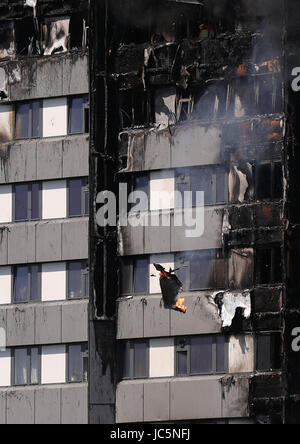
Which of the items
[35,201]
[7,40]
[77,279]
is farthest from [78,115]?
[77,279]

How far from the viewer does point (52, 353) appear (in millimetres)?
75000

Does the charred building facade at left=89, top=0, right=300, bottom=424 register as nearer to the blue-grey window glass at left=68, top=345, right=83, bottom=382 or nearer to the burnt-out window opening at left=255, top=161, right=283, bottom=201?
the burnt-out window opening at left=255, top=161, right=283, bottom=201

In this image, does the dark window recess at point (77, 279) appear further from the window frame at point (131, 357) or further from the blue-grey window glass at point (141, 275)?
the window frame at point (131, 357)

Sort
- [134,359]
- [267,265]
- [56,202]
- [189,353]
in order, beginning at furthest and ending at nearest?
[56,202] → [134,359] → [189,353] → [267,265]

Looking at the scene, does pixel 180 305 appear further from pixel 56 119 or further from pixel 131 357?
pixel 56 119

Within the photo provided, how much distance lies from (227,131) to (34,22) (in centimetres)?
871

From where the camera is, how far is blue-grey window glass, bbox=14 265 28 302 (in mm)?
75875

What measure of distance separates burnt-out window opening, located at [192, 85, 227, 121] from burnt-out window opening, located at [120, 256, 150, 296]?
212 inches

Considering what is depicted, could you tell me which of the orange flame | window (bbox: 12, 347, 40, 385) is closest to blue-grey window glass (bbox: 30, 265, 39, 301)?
window (bbox: 12, 347, 40, 385)

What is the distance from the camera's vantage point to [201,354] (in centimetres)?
7312

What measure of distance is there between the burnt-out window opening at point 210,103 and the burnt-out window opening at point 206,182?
1.87m

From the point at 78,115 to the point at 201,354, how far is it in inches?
387

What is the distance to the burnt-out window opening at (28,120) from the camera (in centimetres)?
7650
